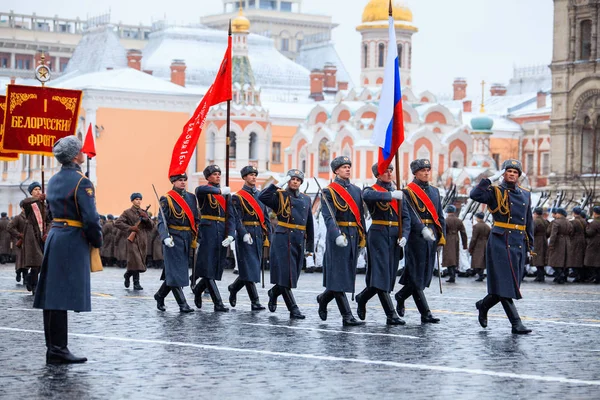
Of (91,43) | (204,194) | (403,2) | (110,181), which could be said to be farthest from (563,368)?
(91,43)

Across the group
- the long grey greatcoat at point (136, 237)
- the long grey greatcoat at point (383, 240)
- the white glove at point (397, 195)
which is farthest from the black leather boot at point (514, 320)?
the long grey greatcoat at point (136, 237)

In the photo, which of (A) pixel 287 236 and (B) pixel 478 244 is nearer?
(A) pixel 287 236

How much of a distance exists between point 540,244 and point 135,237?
28.1 ft

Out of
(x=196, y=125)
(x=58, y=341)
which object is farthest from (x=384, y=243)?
(x=58, y=341)

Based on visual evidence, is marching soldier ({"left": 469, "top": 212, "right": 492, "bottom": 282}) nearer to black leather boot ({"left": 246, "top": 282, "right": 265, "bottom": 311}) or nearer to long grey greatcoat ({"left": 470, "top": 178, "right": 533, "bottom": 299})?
black leather boot ({"left": 246, "top": 282, "right": 265, "bottom": 311})

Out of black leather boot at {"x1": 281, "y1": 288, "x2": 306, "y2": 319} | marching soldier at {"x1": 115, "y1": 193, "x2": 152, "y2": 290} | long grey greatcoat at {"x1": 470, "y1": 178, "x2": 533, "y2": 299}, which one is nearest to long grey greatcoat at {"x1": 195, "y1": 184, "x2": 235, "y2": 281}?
black leather boot at {"x1": 281, "y1": 288, "x2": 306, "y2": 319}

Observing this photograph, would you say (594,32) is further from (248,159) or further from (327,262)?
(327,262)

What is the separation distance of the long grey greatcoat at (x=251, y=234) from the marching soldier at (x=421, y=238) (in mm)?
1892

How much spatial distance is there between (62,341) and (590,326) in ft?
17.9

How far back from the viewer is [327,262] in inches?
509

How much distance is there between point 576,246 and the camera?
2361 cm

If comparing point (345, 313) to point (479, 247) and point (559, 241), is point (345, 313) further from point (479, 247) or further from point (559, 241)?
point (559, 241)

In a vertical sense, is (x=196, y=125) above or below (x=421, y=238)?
above

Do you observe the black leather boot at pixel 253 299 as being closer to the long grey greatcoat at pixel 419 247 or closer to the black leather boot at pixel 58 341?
the long grey greatcoat at pixel 419 247
